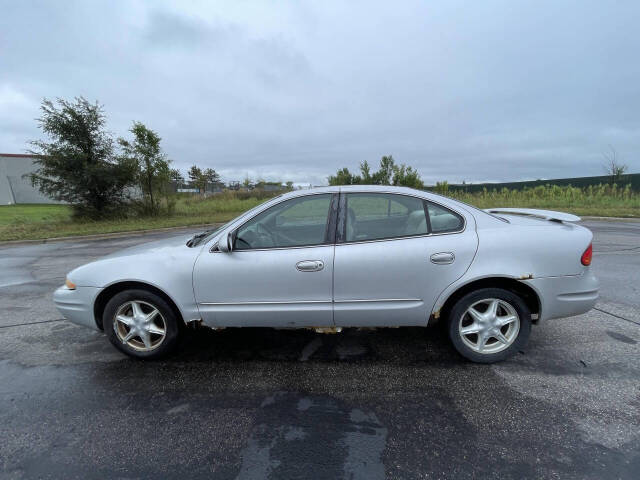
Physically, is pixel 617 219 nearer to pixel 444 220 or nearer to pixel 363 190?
pixel 444 220

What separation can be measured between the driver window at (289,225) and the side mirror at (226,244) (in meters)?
0.07

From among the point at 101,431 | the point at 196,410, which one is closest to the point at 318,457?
the point at 196,410

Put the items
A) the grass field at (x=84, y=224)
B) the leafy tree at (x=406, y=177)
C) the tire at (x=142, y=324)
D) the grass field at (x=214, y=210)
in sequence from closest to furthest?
the tire at (x=142, y=324)
the grass field at (x=84, y=224)
the grass field at (x=214, y=210)
the leafy tree at (x=406, y=177)

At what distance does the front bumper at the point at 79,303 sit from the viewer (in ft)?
9.10

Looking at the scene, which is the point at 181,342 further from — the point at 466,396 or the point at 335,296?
the point at 466,396

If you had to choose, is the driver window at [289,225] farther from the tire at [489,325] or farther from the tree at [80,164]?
the tree at [80,164]

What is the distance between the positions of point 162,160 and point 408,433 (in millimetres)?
16967

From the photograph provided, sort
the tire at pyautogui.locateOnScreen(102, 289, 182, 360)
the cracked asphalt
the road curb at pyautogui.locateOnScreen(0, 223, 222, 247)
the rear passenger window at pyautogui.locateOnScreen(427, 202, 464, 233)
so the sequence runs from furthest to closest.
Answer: the road curb at pyautogui.locateOnScreen(0, 223, 222, 247) < the tire at pyautogui.locateOnScreen(102, 289, 182, 360) < the rear passenger window at pyautogui.locateOnScreen(427, 202, 464, 233) < the cracked asphalt

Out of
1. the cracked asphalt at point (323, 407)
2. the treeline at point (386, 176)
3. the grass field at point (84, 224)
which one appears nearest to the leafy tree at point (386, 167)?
the treeline at point (386, 176)

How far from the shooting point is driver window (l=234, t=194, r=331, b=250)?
267 cm

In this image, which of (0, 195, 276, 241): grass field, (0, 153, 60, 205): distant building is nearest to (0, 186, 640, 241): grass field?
(0, 195, 276, 241): grass field

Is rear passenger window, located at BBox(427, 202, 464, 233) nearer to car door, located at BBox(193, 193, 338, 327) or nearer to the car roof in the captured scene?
the car roof

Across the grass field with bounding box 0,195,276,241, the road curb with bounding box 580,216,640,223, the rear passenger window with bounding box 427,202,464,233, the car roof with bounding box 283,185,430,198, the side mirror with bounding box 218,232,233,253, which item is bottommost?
the road curb with bounding box 580,216,640,223

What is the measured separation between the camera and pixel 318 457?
1.81 m
